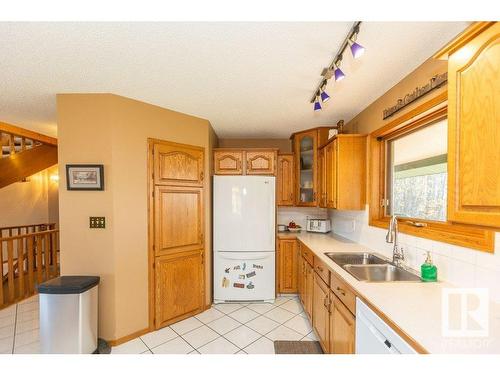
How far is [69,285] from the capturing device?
1.82 metres

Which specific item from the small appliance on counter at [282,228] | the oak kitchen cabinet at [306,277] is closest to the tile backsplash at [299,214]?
the small appliance on counter at [282,228]

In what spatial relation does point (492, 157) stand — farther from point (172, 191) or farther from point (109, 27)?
point (172, 191)

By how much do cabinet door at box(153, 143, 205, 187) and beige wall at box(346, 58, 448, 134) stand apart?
6.24 feet

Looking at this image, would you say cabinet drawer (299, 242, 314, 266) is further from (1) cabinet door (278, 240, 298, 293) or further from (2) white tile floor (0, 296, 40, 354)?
(2) white tile floor (0, 296, 40, 354)

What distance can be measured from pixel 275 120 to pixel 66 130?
2.23m

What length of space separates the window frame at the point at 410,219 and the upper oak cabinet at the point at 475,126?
10 cm

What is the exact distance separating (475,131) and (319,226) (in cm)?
262

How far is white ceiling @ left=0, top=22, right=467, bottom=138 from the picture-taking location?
4.18 ft

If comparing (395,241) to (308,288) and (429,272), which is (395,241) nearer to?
(429,272)

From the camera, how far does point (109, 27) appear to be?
1.25 m

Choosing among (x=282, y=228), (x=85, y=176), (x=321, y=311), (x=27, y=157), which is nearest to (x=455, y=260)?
(x=321, y=311)

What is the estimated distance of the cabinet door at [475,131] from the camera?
2.72 ft

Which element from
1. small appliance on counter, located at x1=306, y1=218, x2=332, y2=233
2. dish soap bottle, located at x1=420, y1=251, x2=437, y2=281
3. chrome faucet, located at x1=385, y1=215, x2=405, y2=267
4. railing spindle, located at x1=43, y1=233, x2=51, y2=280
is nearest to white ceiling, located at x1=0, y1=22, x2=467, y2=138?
chrome faucet, located at x1=385, y1=215, x2=405, y2=267
